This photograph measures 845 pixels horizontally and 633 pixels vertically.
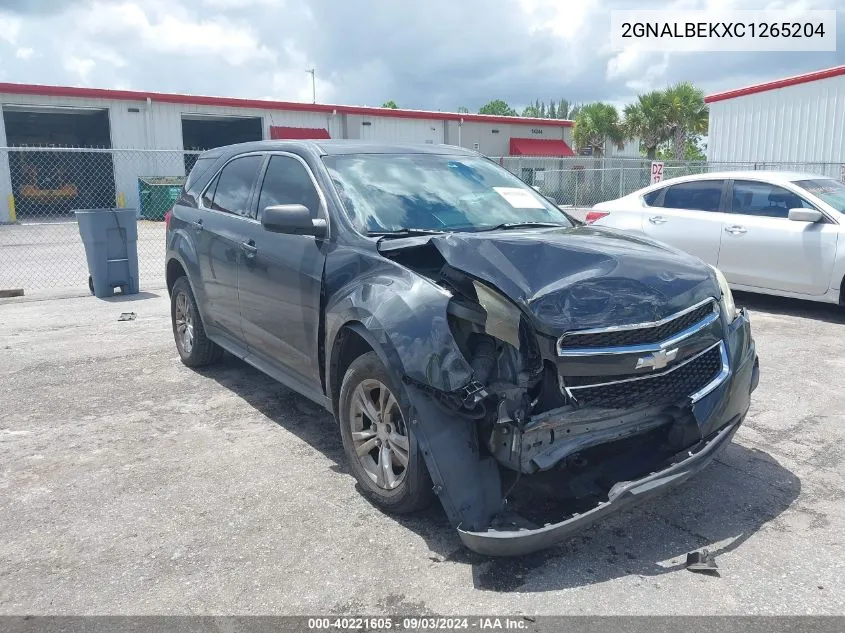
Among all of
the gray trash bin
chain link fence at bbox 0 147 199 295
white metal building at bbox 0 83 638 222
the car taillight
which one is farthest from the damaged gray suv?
white metal building at bbox 0 83 638 222

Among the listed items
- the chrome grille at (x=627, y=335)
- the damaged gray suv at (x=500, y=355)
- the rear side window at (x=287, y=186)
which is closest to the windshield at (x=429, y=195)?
the damaged gray suv at (x=500, y=355)

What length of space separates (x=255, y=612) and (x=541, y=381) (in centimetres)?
150

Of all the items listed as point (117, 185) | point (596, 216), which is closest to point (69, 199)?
point (117, 185)

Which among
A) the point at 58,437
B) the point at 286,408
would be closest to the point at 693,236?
the point at 286,408

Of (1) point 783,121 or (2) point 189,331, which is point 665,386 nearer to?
(2) point 189,331

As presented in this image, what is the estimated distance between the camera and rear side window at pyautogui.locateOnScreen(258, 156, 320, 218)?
4.57 meters

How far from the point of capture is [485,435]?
3.26 m

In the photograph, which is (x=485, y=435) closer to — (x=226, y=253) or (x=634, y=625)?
(x=634, y=625)

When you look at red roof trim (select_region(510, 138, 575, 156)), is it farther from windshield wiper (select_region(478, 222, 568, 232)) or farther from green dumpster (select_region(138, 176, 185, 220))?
windshield wiper (select_region(478, 222, 568, 232))

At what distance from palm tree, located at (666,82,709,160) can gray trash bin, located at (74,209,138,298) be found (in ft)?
118

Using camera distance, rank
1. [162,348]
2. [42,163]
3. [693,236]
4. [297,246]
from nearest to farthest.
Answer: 1. [297,246]
2. [162,348]
3. [693,236]
4. [42,163]

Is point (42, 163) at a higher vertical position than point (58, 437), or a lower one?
higher

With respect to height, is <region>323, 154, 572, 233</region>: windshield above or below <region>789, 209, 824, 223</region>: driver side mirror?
above

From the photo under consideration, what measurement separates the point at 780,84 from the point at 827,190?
17.9m
